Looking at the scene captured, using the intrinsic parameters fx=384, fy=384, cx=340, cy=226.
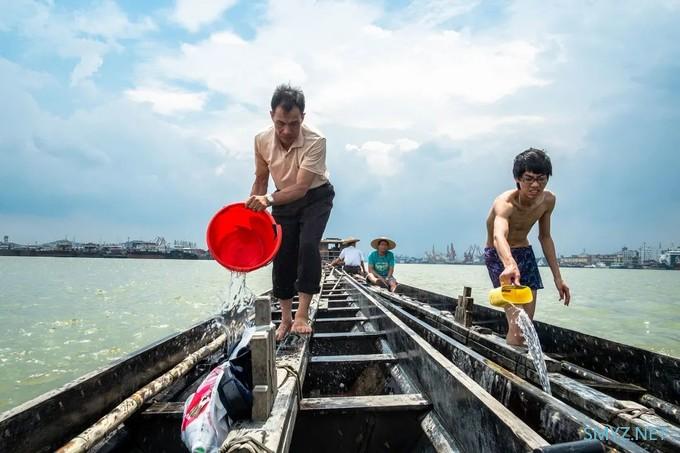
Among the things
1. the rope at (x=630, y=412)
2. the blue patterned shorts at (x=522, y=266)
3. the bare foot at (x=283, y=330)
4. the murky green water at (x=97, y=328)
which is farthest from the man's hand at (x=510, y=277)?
the murky green water at (x=97, y=328)

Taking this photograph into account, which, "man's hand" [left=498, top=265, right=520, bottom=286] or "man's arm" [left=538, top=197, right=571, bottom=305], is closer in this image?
"man's hand" [left=498, top=265, right=520, bottom=286]

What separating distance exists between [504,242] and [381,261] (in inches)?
293

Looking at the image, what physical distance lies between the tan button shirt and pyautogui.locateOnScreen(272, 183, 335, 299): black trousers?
0.44ft

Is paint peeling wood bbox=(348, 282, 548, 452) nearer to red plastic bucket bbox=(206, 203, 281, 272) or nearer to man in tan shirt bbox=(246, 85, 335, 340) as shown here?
man in tan shirt bbox=(246, 85, 335, 340)

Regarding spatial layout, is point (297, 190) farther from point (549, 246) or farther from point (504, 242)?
point (549, 246)

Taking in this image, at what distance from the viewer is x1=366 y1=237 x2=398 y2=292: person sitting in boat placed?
10.0 m

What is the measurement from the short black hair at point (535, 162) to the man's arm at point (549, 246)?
71 cm

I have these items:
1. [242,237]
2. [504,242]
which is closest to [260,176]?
[242,237]

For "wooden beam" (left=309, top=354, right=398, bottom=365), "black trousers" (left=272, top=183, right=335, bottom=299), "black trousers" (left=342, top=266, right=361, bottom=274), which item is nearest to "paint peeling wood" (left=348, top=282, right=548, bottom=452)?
"wooden beam" (left=309, top=354, right=398, bottom=365)

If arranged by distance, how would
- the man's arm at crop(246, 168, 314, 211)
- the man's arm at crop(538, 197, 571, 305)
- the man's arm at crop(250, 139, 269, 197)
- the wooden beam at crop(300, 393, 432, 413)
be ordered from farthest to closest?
the man's arm at crop(538, 197, 571, 305)
the man's arm at crop(250, 139, 269, 197)
the man's arm at crop(246, 168, 314, 211)
the wooden beam at crop(300, 393, 432, 413)

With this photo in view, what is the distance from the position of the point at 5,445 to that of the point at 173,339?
141 centimetres

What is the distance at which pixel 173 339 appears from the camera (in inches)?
112

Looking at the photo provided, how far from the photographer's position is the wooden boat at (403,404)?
133 centimetres

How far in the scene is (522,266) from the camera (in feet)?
12.1
